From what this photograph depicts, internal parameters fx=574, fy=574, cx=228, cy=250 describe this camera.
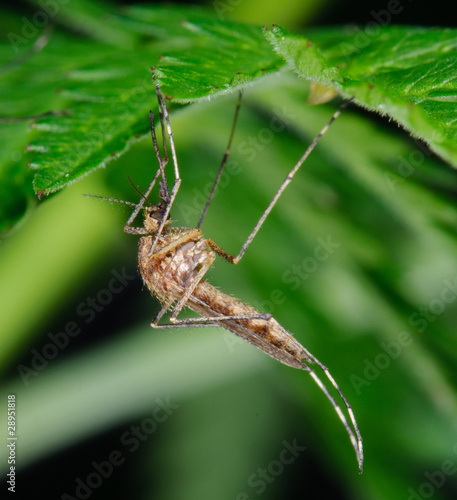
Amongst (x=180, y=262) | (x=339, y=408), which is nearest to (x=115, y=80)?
(x=180, y=262)

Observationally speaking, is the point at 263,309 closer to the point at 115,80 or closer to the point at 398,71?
the point at 115,80

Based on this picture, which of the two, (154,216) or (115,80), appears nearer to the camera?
(115,80)

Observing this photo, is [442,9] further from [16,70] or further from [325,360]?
[16,70]

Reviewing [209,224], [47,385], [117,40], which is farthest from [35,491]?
[117,40]

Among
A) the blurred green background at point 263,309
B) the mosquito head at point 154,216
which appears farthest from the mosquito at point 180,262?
the blurred green background at point 263,309

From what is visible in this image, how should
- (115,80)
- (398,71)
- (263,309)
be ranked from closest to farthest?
(398,71) → (115,80) → (263,309)

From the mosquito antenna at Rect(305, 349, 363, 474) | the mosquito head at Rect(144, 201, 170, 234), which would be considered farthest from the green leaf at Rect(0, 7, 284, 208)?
the mosquito antenna at Rect(305, 349, 363, 474)

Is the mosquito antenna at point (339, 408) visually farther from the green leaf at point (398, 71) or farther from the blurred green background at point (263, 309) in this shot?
the green leaf at point (398, 71)
